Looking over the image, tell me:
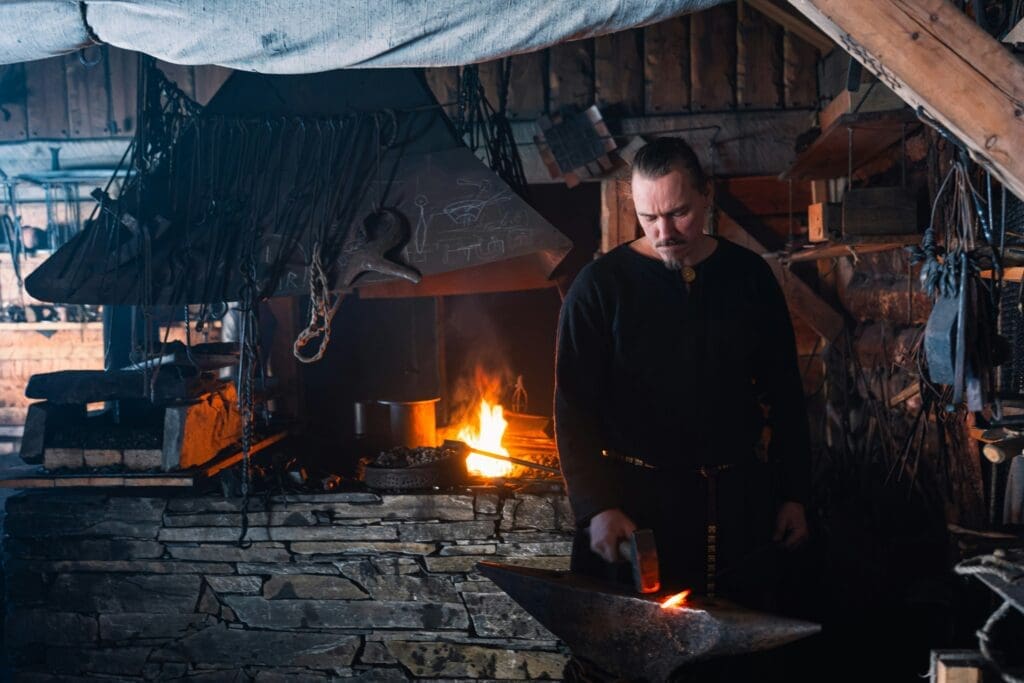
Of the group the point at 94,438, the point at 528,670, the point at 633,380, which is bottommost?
the point at 528,670

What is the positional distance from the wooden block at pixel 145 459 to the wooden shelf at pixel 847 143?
13.8 feet

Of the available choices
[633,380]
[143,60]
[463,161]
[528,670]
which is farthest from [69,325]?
[633,380]

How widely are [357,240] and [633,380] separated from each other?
83.7 inches

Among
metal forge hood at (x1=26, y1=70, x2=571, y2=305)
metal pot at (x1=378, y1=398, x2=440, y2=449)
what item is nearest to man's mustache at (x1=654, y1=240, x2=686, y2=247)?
metal forge hood at (x1=26, y1=70, x2=571, y2=305)

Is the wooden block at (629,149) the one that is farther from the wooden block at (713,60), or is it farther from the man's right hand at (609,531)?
the man's right hand at (609,531)

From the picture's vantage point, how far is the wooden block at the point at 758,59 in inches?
235

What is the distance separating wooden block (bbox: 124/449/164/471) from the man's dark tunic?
2.76 meters

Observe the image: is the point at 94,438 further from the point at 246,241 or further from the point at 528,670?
the point at 528,670

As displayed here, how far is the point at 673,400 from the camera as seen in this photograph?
304cm

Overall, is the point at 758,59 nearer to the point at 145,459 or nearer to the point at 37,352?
the point at 145,459

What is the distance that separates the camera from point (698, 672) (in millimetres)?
2766

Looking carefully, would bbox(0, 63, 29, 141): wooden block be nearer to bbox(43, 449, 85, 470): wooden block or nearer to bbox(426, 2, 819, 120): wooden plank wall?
bbox(43, 449, 85, 470): wooden block

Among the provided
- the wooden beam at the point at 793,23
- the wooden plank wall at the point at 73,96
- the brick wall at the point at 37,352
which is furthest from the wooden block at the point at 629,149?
the brick wall at the point at 37,352

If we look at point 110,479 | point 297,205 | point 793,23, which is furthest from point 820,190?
point 110,479
